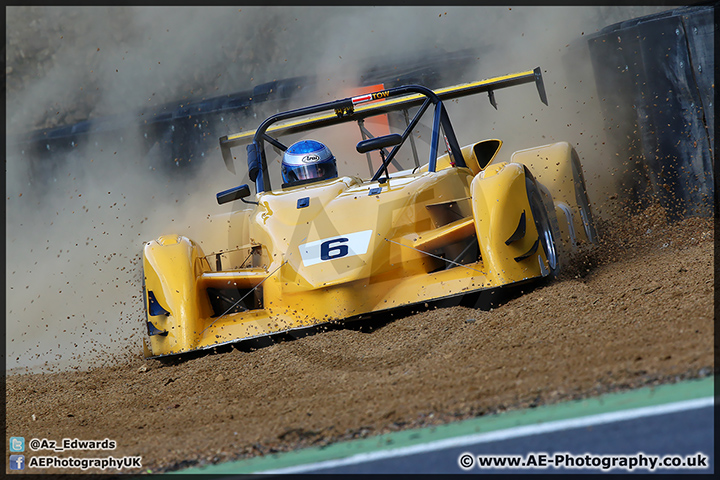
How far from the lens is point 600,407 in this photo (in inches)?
102

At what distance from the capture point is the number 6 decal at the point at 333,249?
16.3 feet

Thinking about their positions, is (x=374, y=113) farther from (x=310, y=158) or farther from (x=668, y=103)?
(x=668, y=103)

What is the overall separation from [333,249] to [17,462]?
2380 millimetres

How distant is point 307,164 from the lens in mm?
6387

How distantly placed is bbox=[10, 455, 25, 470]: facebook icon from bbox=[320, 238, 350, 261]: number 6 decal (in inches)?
89.0

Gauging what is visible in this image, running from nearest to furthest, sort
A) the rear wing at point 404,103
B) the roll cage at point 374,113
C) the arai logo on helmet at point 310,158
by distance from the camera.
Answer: the roll cage at point 374,113 → the arai logo on helmet at point 310,158 → the rear wing at point 404,103

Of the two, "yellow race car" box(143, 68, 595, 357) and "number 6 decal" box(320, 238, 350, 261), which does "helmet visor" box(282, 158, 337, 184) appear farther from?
"number 6 decal" box(320, 238, 350, 261)

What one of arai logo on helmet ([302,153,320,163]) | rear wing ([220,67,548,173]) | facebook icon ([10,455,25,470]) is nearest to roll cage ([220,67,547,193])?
rear wing ([220,67,548,173])

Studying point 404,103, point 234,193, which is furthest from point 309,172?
point 404,103

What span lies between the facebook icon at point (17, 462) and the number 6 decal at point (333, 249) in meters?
2.26

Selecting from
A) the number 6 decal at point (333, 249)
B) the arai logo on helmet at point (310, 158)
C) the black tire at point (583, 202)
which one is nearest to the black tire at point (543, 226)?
the black tire at point (583, 202)

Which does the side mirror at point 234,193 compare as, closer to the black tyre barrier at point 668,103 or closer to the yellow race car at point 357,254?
the yellow race car at point 357,254
